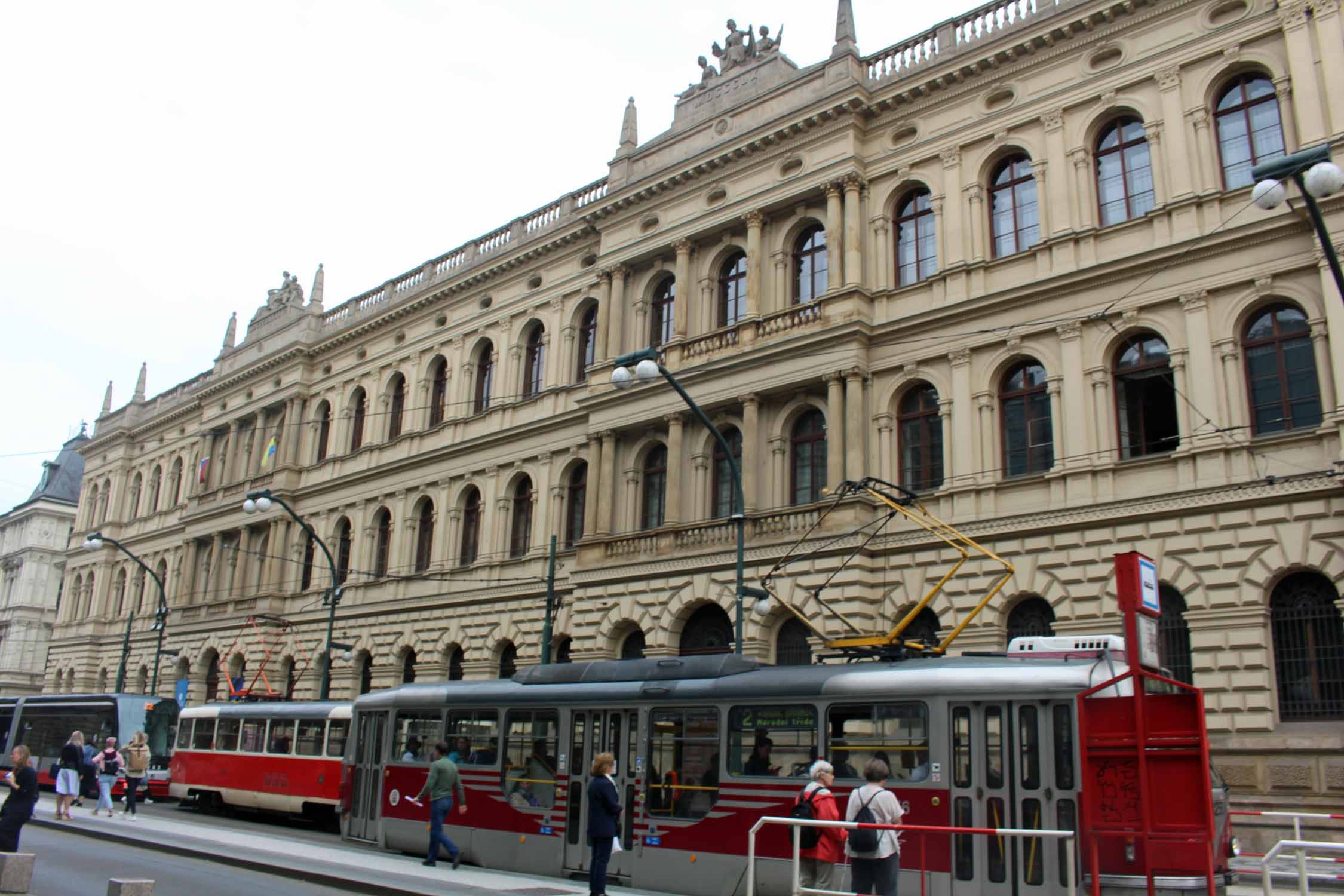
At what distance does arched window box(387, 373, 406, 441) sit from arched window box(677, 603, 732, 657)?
57.3 ft

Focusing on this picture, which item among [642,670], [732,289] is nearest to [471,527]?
[732,289]

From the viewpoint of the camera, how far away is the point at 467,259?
40.7 m

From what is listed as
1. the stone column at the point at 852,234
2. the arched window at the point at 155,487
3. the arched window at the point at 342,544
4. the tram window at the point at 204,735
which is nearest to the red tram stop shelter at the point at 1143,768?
the stone column at the point at 852,234

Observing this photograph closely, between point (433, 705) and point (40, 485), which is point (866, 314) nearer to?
point (433, 705)

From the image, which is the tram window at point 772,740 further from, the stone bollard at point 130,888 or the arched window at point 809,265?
the arched window at point 809,265

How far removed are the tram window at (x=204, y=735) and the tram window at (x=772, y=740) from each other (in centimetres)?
1942

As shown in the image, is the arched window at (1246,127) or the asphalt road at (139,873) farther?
the arched window at (1246,127)

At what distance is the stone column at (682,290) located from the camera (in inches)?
1203

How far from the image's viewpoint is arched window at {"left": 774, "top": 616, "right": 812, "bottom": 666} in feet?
84.1

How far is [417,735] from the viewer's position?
2014cm

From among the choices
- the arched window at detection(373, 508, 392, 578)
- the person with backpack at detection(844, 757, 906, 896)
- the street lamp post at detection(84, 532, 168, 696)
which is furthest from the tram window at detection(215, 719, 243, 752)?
the person with backpack at detection(844, 757, 906, 896)

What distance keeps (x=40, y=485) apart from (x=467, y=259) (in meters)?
61.7

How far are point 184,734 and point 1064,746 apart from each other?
25.8 metres

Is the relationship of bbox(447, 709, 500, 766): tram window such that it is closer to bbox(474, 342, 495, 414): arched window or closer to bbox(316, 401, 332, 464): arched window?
bbox(474, 342, 495, 414): arched window
